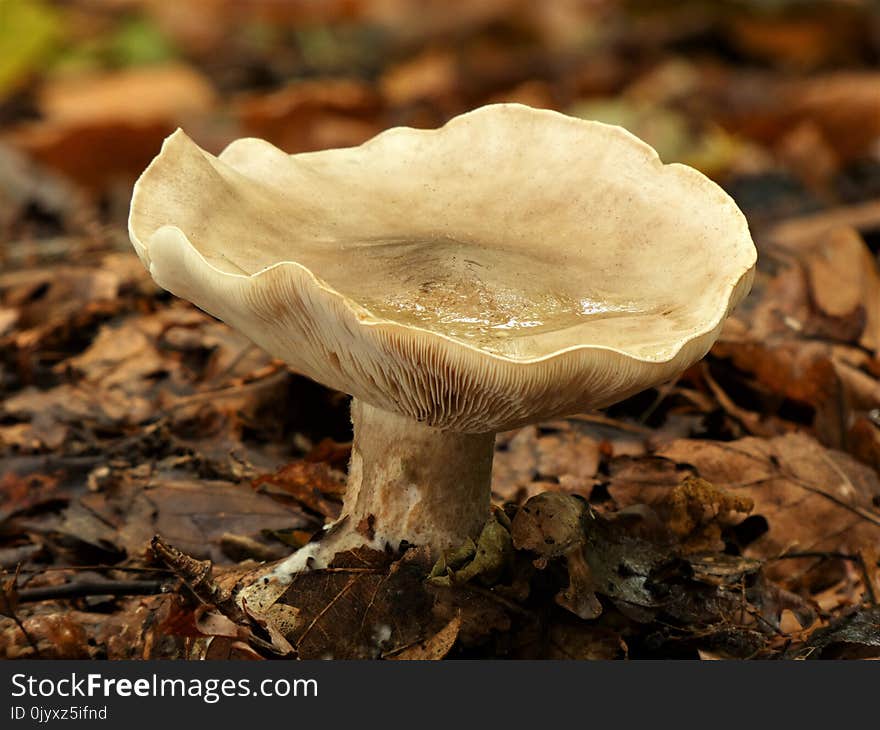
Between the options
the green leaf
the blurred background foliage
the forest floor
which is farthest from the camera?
the green leaf

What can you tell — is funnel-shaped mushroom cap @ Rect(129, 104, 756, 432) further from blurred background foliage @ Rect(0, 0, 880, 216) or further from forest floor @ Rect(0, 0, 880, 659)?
blurred background foliage @ Rect(0, 0, 880, 216)

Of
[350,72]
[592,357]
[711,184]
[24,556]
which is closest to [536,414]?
[592,357]

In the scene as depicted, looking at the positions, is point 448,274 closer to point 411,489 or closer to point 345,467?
point 411,489

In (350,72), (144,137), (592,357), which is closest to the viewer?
(592,357)

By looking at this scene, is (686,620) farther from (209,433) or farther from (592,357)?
(209,433)

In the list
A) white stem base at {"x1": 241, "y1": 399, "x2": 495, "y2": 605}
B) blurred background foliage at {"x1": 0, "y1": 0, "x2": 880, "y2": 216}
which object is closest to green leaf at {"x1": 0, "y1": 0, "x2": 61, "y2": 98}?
blurred background foliage at {"x1": 0, "y1": 0, "x2": 880, "y2": 216}

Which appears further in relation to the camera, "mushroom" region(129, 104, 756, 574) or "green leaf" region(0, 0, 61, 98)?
"green leaf" region(0, 0, 61, 98)
